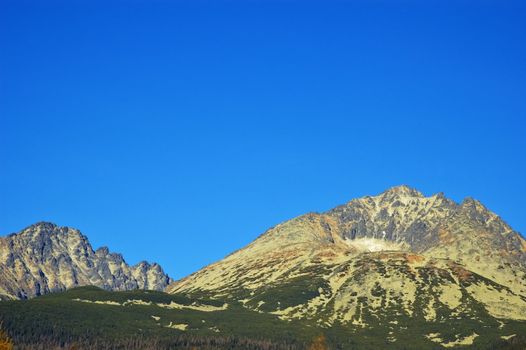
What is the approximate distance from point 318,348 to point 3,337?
59966 mm

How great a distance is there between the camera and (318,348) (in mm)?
151375

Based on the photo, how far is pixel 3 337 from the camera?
125 metres

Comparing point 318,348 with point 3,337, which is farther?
point 318,348
